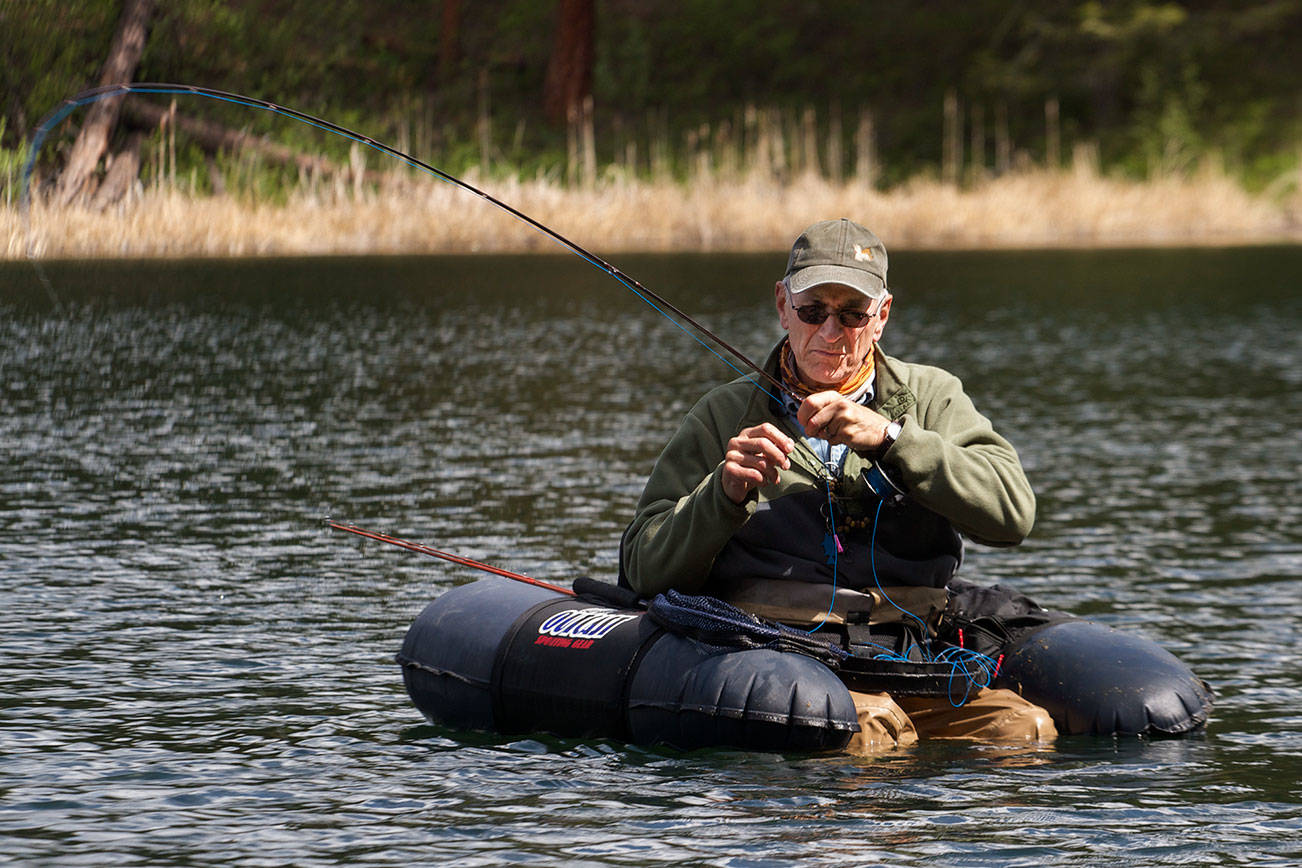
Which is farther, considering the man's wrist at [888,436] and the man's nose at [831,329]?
the man's nose at [831,329]

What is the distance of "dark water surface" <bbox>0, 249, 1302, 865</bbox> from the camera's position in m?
5.47

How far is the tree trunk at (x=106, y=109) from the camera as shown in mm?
20263

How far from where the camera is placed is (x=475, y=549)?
32.0ft

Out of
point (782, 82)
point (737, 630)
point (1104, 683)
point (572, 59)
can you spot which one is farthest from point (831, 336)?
point (782, 82)

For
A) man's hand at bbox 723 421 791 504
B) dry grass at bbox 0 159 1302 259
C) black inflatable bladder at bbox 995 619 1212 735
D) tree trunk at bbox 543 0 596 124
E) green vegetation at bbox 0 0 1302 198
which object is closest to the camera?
man's hand at bbox 723 421 791 504

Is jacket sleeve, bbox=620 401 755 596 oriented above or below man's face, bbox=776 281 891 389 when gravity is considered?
below

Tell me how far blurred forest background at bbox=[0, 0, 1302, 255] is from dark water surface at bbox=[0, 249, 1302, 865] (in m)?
8.76

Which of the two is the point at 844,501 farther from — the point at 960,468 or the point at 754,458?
the point at 754,458

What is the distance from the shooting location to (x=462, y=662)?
20.9 ft

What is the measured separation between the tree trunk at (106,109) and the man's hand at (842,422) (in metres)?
13.8

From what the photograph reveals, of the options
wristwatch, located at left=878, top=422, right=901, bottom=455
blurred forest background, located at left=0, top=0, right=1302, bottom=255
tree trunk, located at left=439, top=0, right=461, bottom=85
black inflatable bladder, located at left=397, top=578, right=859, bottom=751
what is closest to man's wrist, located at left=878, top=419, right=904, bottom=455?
wristwatch, located at left=878, top=422, right=901, bottom=455

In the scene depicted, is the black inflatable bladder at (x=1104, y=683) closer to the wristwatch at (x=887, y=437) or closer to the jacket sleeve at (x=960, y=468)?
the jacket sleeve at (x=960, y=468)

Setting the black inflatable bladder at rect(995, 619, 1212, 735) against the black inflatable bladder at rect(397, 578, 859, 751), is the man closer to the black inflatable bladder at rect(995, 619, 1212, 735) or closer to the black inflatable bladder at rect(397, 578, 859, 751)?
the black inflatable bladder at rect(995, 619, 1212, 735)

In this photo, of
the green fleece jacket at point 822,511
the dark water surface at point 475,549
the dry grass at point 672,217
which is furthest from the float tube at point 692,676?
the dry grass at point 672,217
